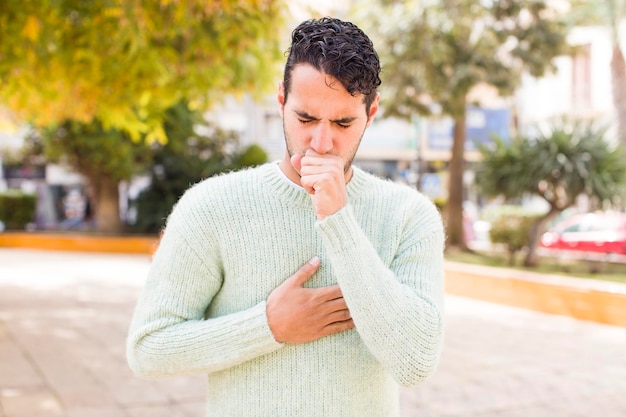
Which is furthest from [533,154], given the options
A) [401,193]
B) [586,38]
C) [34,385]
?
[586,38]

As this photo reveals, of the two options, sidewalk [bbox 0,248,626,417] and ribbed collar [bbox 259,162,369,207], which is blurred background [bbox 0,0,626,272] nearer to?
sidewalk [bbox 0,248,626,417]

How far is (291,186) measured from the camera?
1860 mm

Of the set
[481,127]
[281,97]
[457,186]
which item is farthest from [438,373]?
[481,127]

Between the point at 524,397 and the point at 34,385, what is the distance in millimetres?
3778

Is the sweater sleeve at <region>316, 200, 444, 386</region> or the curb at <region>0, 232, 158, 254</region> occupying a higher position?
the sweater sleeve at <region>316, 200, 444, 386</region>

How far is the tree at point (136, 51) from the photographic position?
6598 mm

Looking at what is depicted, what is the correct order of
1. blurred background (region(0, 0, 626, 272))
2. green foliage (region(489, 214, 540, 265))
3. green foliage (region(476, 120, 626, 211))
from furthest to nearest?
green foliage (region(489, 214, 540, 265)) → green foliage (region(476, 120, 626, 211)) → blurred background (region(0, 0, 626, 272))

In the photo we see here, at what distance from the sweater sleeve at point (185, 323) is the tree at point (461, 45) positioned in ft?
44.9

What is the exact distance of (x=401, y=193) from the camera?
77.1 inches

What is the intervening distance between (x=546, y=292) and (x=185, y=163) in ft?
41.8

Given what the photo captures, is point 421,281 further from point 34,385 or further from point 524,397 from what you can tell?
point 34,385

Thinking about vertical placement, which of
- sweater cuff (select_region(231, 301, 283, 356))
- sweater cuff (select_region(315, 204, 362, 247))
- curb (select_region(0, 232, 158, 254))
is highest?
sweater cuff (select_region(315, 204, 362, 247))

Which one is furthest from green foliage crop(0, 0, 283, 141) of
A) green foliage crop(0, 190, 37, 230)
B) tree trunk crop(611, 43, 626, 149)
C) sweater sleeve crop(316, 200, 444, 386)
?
green foliage crop(0, 190, 37, 230)

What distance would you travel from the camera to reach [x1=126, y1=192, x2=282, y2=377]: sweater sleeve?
174 cm
